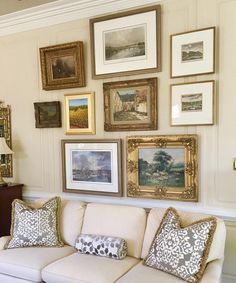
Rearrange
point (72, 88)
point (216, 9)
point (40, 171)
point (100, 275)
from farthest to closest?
point (40, 171)
point (72, 88)
point (216, 9)
point (100, 275)

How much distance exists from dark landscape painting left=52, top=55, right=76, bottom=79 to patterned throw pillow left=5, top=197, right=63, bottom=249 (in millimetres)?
1421

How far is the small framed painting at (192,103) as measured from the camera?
2686 millimetres

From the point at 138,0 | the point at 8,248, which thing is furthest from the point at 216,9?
the point at 8,248

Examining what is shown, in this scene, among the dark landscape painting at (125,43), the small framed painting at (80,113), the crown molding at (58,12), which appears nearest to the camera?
the dark landscape painting at (125,43)

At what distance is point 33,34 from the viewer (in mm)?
3586

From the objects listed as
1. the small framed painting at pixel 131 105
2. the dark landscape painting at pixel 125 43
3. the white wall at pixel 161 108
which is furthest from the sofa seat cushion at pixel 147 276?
the dark landscape painting at pixel 125 43

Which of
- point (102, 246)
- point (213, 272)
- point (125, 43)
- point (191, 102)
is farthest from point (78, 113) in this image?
point (213, 272)

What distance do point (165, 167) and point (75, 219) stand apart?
99 centimetres

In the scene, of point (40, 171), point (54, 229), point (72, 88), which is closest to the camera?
point (54, 229)

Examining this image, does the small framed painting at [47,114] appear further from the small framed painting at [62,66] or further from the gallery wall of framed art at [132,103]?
the small framed painting at [62,66]

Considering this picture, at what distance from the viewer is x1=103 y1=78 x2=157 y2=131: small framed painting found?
2943 mm

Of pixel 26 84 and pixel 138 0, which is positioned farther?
pixel 26 84

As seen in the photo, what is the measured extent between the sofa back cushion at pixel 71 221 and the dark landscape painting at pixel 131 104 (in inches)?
37.7

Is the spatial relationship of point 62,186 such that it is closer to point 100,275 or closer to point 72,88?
point 72,88
